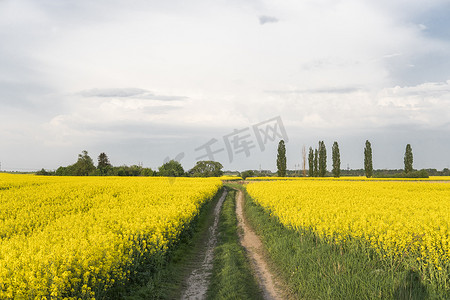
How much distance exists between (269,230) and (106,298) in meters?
8.85

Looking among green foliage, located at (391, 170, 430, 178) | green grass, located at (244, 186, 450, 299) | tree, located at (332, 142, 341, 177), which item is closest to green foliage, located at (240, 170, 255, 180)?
tree, located at (332, 142, 341, 177)

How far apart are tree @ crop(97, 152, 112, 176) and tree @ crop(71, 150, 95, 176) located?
2.35 metres

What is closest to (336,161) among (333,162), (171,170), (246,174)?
(333,162)

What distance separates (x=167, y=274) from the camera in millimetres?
9234

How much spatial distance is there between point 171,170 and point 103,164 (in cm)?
2036

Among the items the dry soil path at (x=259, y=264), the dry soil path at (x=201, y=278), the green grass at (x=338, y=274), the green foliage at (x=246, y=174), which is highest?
the green foliage at (x=246, y=174)

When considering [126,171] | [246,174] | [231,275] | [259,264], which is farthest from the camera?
[246,174]

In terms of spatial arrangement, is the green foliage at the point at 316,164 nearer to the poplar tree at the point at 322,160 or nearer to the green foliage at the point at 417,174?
the poplar tree at the point at 322,160

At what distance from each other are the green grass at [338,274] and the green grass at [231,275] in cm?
100

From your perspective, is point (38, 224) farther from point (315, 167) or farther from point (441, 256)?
point (315, 167)

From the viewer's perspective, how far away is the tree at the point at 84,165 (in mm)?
83750

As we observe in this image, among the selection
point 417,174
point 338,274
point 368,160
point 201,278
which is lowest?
point 201,278

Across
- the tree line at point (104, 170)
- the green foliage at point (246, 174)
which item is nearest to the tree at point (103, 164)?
the tree line at point (104, 170)

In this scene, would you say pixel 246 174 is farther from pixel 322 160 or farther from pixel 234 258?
pixel 234 258
